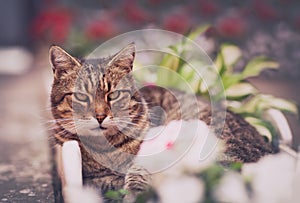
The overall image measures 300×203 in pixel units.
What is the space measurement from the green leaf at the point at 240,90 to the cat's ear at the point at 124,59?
531 mm

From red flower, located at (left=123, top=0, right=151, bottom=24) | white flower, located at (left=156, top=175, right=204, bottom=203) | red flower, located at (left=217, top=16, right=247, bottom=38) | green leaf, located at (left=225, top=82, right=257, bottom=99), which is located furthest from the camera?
red flower, located at (left=123, top=0, right=151, bottom=24)

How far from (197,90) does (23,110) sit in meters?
1.56

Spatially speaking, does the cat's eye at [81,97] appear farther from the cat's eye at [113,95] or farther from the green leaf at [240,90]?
the green leaf at [240,90]

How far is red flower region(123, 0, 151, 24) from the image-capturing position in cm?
396

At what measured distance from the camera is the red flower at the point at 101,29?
3805 millimetres

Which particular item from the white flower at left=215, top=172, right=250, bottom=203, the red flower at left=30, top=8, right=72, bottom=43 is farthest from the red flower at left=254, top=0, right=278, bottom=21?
the white flower at left=215, top=172, right=250, bottom=203

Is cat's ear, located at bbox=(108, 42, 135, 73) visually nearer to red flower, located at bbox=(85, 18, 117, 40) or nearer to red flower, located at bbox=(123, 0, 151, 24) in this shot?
red flower, located at bbox=(85, 18, 117, 40)

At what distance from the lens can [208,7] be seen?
152 inches

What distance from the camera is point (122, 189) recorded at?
148 cm

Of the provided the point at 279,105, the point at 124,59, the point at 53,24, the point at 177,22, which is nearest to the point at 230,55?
the point at 279,105

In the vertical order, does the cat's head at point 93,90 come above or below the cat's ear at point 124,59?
below

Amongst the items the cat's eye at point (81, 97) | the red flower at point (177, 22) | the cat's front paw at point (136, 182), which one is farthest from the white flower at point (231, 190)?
the red flower at point (177, 22)

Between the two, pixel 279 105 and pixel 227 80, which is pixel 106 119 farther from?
pixel 279 105

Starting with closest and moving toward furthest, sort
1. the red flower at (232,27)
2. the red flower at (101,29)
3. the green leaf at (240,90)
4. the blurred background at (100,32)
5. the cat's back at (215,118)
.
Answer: the cat's back at (215,118)
the green leaf at (240,90)
the blurred background at (100,32)
the red flower at (232,27)
the red flower at (101,29)
